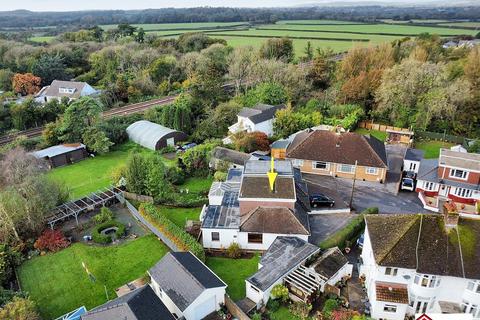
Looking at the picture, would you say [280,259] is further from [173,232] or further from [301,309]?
[173,232]

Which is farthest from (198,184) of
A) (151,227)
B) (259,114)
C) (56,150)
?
(56,150)

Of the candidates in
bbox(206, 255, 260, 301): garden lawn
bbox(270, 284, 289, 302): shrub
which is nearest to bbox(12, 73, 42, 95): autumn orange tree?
bbox(206, 255, 260, 301): garden lawn

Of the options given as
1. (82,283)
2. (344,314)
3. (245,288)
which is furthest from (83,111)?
(344,314)

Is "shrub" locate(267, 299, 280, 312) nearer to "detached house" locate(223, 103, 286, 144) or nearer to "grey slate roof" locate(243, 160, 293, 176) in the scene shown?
"grey slate roof" locate(243, 160, 293, 176)

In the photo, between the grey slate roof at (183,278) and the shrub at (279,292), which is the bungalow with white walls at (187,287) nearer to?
the grey slate roof at (183,278)

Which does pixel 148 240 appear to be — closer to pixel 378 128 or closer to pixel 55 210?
pixel 55 210
